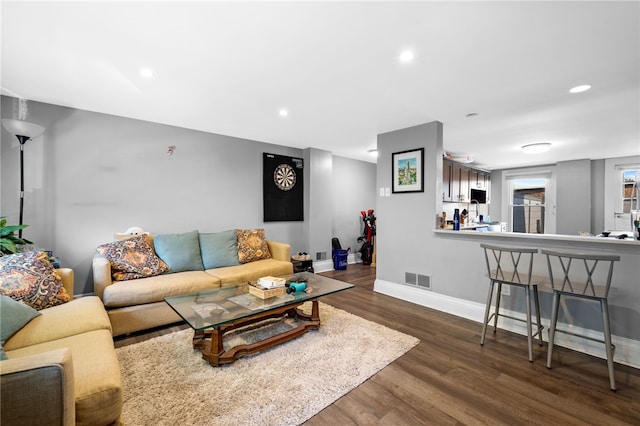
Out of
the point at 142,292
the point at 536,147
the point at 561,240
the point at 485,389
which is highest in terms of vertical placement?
the point at 536,147

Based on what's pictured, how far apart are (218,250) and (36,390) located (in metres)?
2.65

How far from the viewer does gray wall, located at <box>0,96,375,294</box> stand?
2.83m

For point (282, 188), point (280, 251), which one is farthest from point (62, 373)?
point (282, 188)

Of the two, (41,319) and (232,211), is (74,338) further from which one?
(232,211)

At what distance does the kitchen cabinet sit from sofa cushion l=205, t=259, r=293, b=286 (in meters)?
3.45

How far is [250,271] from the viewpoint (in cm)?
330

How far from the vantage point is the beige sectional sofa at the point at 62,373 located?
913mm

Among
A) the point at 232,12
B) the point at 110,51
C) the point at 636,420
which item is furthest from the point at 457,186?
the point at 110,51

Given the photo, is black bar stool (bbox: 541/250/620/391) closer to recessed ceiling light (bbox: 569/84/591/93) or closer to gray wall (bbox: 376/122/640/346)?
gray wall (bbox: 376/122/640/346)

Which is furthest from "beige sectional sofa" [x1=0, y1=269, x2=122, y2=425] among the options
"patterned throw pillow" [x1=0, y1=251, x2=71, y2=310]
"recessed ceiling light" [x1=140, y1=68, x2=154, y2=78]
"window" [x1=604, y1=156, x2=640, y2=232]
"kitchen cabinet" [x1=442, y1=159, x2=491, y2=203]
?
"window" [x1=604, y1=156, x2=640, y2=232]

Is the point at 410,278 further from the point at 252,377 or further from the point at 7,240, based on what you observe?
the point at 7,240

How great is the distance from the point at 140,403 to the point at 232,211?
2909mm

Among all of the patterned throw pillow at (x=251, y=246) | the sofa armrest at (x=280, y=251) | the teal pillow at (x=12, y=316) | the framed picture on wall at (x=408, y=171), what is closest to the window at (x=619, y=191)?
the framed picture on wall at (x=408, y=171)

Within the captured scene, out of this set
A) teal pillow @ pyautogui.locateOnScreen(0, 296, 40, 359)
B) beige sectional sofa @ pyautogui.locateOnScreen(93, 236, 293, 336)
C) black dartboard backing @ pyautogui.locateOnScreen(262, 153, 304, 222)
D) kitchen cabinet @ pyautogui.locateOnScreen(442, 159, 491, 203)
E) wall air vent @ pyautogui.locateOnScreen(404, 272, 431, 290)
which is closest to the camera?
teal pillow @ pyautogui.locateOnScreen(0, 296, 40, 359)
